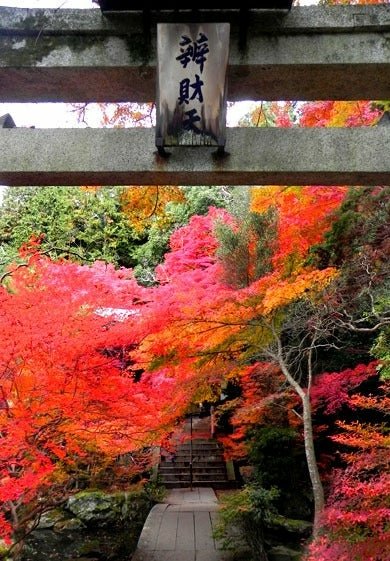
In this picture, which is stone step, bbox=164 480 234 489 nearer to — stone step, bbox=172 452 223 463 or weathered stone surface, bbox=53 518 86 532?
stone step, bbox=172 452 223 463

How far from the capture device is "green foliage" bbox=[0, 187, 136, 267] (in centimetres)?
2158

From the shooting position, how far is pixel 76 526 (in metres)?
12.7

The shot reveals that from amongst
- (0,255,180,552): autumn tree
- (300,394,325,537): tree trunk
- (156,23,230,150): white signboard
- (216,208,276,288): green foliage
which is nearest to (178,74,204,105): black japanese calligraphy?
(156,23,230,150): white signboard

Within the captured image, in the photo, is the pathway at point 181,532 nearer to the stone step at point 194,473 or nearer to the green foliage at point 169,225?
the stone step at point 194,473

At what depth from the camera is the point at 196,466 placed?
1567 centimetres

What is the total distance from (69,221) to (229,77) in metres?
19.9

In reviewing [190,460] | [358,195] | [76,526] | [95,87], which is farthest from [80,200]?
[95,87]

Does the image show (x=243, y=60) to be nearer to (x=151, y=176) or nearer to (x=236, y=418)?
(x=151, y=176)

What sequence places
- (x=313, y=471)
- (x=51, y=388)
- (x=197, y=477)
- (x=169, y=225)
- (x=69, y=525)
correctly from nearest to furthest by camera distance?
1. (x=51, y=388)
2. (x=313, y=471)
3. (x=69, y=525)
4. (x=197, y=477)
5. (x=169, y=225)

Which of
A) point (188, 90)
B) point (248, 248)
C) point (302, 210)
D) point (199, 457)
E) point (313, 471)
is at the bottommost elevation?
point (199, 457)

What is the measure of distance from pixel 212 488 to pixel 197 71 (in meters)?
14.2

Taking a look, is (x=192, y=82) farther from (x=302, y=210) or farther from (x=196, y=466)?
(x=196, y=466)

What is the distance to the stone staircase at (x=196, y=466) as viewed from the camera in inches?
588

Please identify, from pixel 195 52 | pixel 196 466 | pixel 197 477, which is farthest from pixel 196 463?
pixel 195 52
